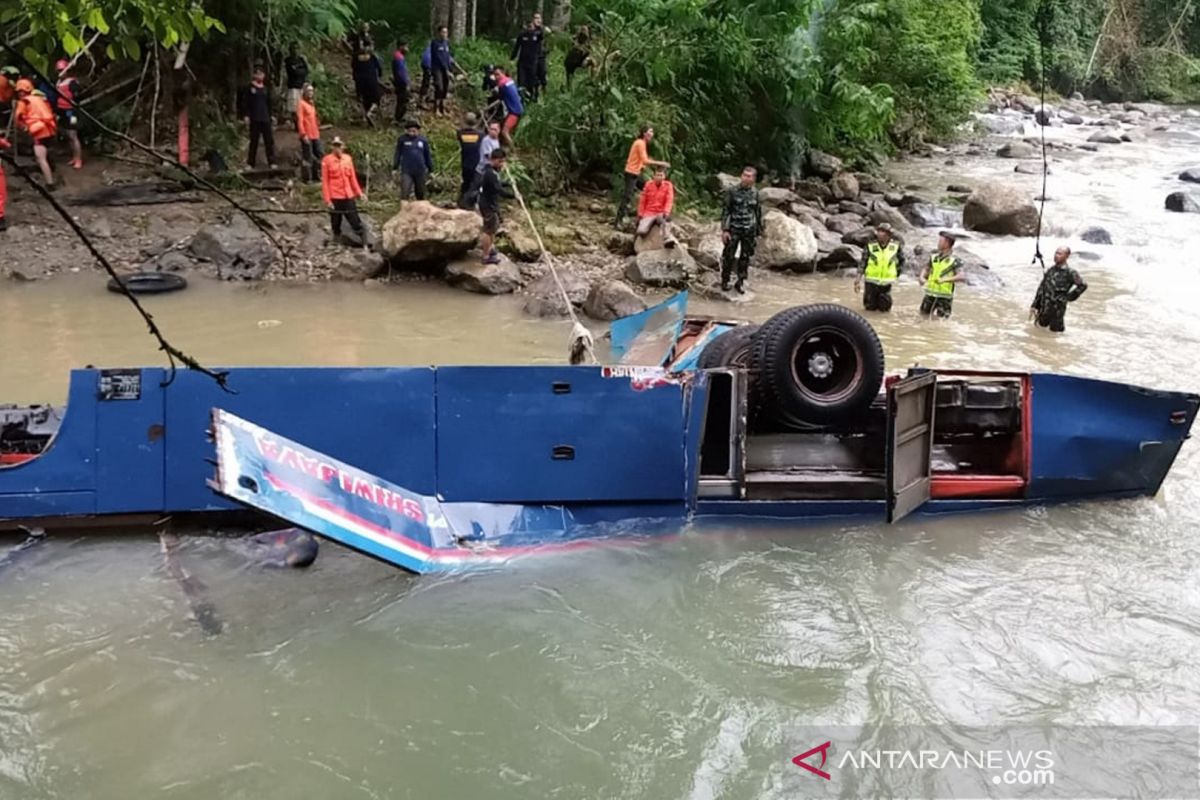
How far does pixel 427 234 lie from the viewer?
45.4 ft

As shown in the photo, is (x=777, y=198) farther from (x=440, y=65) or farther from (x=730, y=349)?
(x=730, y=349)

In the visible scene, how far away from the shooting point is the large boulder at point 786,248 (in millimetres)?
15922

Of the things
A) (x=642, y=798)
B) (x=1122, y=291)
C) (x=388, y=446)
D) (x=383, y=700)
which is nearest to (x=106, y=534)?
(x=388, y=446)

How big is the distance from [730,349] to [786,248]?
8.67 m

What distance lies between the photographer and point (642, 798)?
4980mm

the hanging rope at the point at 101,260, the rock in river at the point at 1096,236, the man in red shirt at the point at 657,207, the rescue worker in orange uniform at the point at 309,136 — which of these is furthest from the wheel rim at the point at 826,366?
the rock in river at the point at 1096,236

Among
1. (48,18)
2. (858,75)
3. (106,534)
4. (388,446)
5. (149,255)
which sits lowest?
(106,534)

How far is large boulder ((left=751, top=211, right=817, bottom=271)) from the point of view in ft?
52.2

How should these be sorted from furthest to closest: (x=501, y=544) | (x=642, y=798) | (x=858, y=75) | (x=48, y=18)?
1. (x=858, y=75)
2. (x=501, y=544)
3. (x=642, y=798)
4. (x=48, y=18)

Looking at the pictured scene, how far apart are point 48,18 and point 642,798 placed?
419 centimetres

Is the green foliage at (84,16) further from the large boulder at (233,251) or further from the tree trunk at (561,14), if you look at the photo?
the tree trunk at (561,14)

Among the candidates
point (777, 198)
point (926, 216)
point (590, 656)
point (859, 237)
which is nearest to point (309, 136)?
point (777, 198)

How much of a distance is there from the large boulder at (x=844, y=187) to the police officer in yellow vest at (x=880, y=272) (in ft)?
22.8

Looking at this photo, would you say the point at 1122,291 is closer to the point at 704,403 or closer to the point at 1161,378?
the point at 1161,378
